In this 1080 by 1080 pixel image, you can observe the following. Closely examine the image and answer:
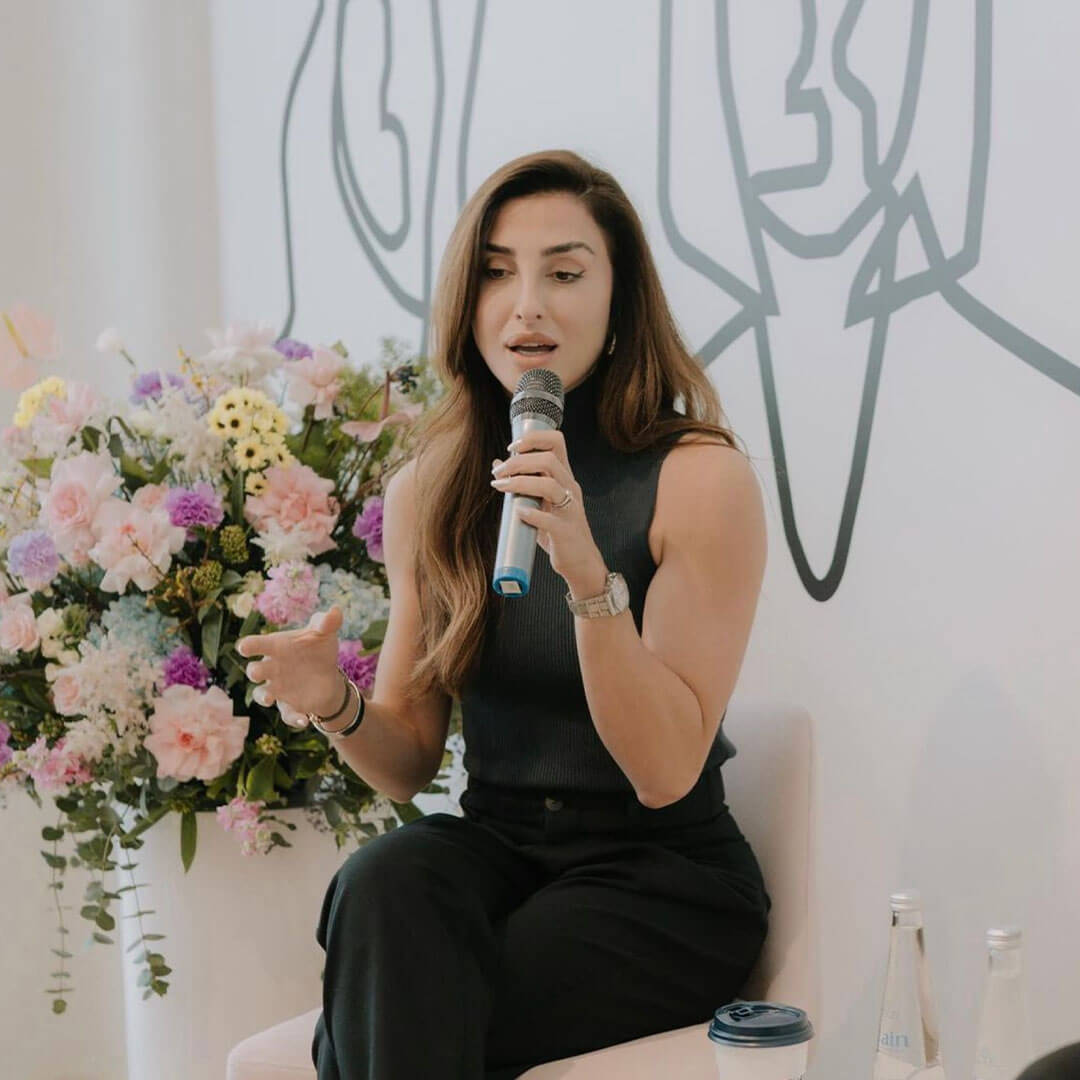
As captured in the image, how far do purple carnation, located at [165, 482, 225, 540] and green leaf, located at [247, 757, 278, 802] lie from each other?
296mm

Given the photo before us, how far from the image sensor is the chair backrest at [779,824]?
151 centimetres

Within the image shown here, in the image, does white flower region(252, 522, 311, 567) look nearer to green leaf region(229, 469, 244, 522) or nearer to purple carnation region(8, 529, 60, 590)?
green leaf region(229, 469, 244, 522)

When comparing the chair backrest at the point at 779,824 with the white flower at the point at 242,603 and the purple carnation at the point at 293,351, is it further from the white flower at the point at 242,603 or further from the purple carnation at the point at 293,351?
the purple carnation at the point at 293,351

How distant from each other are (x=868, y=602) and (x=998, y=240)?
1.57ft

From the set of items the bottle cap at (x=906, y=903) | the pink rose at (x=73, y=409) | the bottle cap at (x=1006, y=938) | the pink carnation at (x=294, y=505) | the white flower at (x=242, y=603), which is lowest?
the bottle cap at (x=1006, y=938)

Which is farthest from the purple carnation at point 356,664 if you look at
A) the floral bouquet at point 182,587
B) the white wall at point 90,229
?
the white wall at point 90,229

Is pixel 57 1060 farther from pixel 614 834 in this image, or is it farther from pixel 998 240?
pixel 998 240

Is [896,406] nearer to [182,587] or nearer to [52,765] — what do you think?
[182,587]

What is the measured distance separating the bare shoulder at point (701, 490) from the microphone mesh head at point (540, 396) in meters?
0.20

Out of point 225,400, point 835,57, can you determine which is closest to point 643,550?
point 225,400

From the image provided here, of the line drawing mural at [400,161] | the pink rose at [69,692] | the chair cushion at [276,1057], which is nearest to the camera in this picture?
the chair cushion at [276,1057]

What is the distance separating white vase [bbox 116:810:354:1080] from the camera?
5.99 feet

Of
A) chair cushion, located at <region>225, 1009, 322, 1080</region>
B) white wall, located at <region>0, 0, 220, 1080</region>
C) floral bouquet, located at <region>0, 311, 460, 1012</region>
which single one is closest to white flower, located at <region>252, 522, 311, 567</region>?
floral bouquet, located at <region>0, 311, 460, 1012</region>

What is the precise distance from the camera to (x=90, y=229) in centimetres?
282
